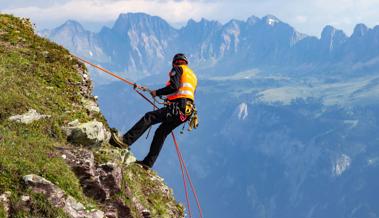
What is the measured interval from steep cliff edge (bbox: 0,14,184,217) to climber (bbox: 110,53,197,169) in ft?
3.99

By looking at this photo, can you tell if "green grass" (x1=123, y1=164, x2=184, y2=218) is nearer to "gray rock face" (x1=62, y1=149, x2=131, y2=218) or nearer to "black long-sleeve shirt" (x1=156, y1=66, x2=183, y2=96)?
"gray rock face" (x1=62, y1=149, x2=131, y2=218)

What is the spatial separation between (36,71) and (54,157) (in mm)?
6312

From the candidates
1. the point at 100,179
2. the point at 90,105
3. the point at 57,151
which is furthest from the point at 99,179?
the point at 90,105

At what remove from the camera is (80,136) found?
16.1 m

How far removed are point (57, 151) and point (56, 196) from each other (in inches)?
78.1

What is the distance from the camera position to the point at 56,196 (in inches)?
506

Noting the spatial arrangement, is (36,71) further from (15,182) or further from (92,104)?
(15,182)

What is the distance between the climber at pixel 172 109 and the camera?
65.5ft

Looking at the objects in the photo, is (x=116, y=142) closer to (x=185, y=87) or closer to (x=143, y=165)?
(x=143, y=165)

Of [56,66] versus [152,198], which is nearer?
[152,198]

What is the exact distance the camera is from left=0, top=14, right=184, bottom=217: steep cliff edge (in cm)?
1268

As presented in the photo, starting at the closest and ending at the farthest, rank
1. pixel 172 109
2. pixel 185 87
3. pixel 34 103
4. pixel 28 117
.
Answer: pixel 28 117 < pixel 34 103 < pixel 172 109 < pixel 185 87

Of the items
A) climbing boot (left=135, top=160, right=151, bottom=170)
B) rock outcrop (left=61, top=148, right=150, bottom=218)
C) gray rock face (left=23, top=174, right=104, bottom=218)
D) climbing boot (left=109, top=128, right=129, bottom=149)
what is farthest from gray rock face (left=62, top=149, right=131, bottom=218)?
climbing boot (left=135, top=160, right=151, bottom=170)

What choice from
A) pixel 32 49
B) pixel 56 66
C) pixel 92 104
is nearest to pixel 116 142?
pixel 92 104
